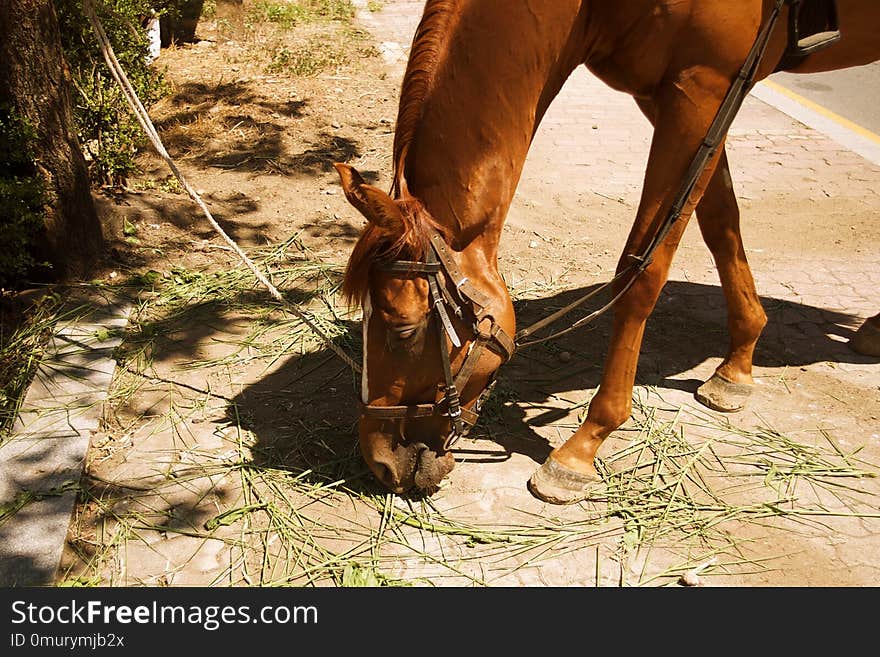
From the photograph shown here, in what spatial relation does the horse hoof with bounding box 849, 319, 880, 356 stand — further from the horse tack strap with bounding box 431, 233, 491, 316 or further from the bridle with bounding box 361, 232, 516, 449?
the horse tack strap with bounding box 431, 233, 491, 316

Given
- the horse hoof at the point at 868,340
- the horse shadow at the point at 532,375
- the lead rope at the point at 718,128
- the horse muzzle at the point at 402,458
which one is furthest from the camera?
the horse hoof at the point at 868,340

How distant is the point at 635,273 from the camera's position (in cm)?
313

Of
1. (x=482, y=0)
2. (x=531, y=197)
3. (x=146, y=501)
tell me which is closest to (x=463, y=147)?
(x=482, y=0)

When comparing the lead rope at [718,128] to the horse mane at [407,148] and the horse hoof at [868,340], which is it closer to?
the horse mane at [407,148]

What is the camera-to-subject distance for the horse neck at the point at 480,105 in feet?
8.43

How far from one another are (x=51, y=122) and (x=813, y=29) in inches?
161

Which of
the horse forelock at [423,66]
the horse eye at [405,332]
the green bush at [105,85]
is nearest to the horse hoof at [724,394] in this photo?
A: the horse eye at [405,332]

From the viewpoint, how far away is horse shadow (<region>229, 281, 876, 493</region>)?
358 cm

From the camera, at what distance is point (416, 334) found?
2.73 metres

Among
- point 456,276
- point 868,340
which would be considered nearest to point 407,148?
point 456,276

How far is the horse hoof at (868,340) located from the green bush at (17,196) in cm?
481

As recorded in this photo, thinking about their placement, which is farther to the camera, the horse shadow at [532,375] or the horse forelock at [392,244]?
the horse shadow at [532,375]

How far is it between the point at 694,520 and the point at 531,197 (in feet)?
11.9
